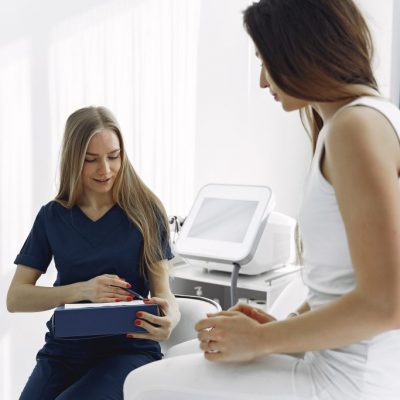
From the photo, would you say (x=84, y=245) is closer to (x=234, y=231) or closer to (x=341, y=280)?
(x=234, y=231)

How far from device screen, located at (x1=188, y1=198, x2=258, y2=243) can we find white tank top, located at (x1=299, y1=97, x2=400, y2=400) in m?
1.38

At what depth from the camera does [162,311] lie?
1.55 m

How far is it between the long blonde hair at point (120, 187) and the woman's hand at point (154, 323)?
175mm

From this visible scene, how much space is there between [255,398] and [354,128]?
0.41 metres

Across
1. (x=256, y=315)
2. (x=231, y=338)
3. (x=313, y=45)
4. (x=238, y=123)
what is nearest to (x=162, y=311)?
(x=256, y=315)

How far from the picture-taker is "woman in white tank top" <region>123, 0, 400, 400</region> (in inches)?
29.7

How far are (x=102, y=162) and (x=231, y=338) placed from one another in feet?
3.10

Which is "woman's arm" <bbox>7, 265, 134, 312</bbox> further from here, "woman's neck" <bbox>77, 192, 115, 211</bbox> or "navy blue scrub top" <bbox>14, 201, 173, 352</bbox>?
"woman's neck" <bbox>77, 192, 115, 211</bbox>

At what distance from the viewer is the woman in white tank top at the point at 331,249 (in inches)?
29.7

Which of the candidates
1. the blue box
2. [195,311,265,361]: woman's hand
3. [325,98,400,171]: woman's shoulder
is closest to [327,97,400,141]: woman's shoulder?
[325,98,400,171]: woman's shoulder

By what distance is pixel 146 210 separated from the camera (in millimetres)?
1729

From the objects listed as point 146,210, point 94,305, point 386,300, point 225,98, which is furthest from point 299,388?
point 225,98

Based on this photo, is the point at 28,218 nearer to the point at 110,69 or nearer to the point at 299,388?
the point at 110,69

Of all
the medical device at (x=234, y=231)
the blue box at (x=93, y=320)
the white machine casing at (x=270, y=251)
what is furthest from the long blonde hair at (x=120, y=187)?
the white machine casing at (x=270, y=251)
